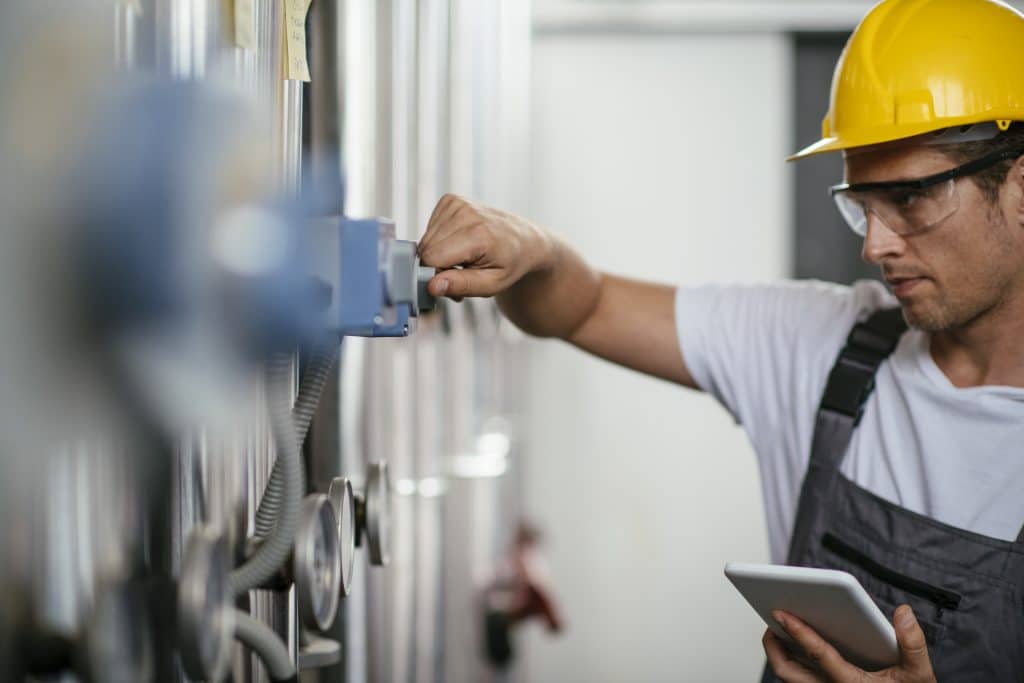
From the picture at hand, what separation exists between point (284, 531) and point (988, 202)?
101cm

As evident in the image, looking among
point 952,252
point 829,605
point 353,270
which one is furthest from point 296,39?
point 952,252

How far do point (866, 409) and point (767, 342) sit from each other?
18 cm

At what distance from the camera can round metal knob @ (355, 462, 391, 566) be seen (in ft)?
3.32

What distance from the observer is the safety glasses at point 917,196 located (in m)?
1.31

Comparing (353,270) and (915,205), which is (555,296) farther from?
(353,270)

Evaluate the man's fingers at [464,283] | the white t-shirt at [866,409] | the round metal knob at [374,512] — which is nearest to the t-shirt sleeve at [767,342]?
the white t-shirt at [866,409]

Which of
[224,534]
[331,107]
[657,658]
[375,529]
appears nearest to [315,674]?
[375,529]

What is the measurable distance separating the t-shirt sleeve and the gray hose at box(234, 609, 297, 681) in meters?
0.94

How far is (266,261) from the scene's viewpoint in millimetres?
685

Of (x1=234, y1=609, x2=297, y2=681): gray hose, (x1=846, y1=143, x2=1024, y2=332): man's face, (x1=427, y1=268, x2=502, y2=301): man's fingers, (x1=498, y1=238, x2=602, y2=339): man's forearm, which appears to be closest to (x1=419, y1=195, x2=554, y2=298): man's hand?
(x1=427, y1=268, x2=502, y2=301): man's fingers

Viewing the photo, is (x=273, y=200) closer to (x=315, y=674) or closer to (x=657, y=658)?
(x=315, y=674)

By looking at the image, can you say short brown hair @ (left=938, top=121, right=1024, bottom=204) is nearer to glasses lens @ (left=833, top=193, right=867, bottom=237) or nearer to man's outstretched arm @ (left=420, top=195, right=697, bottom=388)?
glasses lens @ (left=833, top=193, right=867, bottom=237)

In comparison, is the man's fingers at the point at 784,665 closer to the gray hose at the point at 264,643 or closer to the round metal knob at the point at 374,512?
the round metal knob at the point at 374,512

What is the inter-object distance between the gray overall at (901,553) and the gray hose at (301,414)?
0.83 m
